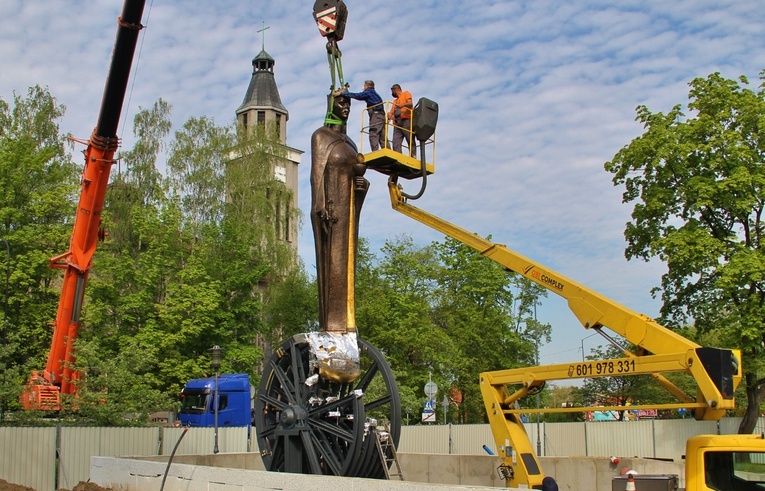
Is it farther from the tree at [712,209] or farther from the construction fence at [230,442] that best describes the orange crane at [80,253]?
the tree at [712,209]

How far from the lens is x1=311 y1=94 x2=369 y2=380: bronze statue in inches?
523

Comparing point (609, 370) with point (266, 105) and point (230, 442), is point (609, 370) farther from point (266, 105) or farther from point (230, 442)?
point (266, 105)

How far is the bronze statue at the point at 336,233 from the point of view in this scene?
13.3 meters

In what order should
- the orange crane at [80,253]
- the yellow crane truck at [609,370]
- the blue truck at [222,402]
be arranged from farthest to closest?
1. the blue truck at [222,402]
2. the orange crane at [80,253]
3. the yellow crane truck at [609,370]

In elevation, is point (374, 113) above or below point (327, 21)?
below

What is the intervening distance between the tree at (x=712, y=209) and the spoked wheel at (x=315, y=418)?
1737cm

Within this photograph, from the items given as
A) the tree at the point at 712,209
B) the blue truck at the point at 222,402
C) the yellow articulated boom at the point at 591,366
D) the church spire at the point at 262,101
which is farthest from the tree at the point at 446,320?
the church spire at the point at 262,101

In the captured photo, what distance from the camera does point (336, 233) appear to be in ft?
45.0

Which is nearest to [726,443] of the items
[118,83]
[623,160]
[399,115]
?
[399,115]

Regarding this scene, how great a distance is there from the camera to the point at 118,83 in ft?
72.8

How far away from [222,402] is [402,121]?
71.2ft

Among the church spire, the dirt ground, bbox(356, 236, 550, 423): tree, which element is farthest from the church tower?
the dirt ground

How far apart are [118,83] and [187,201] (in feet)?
76.4

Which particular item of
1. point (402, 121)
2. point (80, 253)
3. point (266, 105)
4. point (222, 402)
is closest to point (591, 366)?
point (402, 121)
